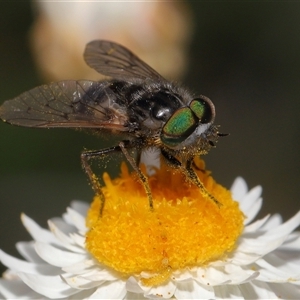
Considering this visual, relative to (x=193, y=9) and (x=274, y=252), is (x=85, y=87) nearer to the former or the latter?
(x=274, y=252)

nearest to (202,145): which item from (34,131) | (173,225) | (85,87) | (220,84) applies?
(173,225)

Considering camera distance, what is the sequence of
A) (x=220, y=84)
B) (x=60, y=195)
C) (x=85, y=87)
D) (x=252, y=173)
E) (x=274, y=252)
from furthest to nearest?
(x=220, y=84)
(x=252, y=173)
(x=60, y=195)
(x=274, y=252)
(x=85, y=87)

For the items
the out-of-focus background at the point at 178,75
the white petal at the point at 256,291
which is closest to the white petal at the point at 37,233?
the white petal at the point at 256,291

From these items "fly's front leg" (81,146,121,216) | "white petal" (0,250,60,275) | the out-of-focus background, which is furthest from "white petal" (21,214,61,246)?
the out-of-focus background

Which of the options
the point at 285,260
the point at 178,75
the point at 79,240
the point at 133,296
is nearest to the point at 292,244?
the point at 285,260

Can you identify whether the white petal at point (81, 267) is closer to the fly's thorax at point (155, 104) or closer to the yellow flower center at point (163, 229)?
the yellow flower center at point (163, 229)
